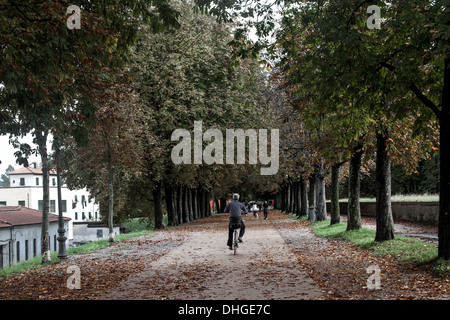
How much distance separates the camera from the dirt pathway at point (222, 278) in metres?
8.65

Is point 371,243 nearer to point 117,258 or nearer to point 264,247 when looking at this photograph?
point 264,247

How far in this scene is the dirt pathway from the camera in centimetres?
865

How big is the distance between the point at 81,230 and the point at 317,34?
7904cm

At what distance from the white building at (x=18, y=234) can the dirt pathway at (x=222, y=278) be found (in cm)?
2831

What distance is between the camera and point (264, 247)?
17500 mm

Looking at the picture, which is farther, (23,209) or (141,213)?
(23,209)

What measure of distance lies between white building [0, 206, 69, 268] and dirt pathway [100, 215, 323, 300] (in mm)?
28314

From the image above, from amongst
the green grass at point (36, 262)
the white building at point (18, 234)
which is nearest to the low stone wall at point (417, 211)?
the green grass at point (36, 262)

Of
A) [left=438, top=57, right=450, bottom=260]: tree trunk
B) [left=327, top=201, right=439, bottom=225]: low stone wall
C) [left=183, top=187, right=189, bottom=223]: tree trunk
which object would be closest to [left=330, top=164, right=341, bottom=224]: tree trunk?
[left=327, top=201, right=439, bottom=225]: low stone wall

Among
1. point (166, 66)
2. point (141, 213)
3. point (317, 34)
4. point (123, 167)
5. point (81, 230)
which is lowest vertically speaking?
point (81, 230)

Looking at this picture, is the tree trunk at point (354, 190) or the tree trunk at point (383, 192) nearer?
the tree trunk at point (383, 192)

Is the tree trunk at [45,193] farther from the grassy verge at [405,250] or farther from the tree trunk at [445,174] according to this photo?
the tree trunk at [445,174]

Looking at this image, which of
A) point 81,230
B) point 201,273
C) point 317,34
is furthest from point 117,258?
point 81,230

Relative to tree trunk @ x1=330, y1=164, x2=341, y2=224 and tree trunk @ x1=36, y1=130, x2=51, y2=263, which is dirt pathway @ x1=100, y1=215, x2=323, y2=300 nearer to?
tree trunk @ x1=36, y1=130, x2=51, y2=263
